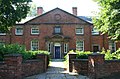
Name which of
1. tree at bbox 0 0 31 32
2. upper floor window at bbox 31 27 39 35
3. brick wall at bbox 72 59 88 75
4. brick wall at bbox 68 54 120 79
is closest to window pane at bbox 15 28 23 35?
upper floor window at bbox 31 27 39 35

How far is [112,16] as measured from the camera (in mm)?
17391

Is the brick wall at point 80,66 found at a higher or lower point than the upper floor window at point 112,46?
lower

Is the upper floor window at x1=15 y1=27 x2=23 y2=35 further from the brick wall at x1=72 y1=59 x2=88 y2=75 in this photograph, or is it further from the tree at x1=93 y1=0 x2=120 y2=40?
the brick wall at x1=72 y1=59 x2=88 y2=75

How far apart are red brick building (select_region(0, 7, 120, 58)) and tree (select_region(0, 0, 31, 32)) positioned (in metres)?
15.8

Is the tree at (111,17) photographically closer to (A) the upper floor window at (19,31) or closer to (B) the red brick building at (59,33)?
(B) the red brick building at (59,33)

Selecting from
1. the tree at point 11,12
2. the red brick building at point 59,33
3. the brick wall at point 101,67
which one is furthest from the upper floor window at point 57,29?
the brick wall at point 101,67

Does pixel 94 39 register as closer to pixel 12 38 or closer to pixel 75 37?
pixel 75 37

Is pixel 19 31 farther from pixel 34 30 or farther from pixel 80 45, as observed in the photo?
pixel 80 45

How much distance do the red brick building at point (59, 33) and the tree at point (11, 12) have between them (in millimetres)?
15775

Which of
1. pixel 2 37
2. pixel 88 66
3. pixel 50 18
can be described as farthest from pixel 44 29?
pixel 88 66

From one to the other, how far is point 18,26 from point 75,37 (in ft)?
33.0

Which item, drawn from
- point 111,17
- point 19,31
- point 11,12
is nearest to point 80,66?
point 111,17

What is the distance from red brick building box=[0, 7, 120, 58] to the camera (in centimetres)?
3688

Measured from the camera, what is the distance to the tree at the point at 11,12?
20.0m
